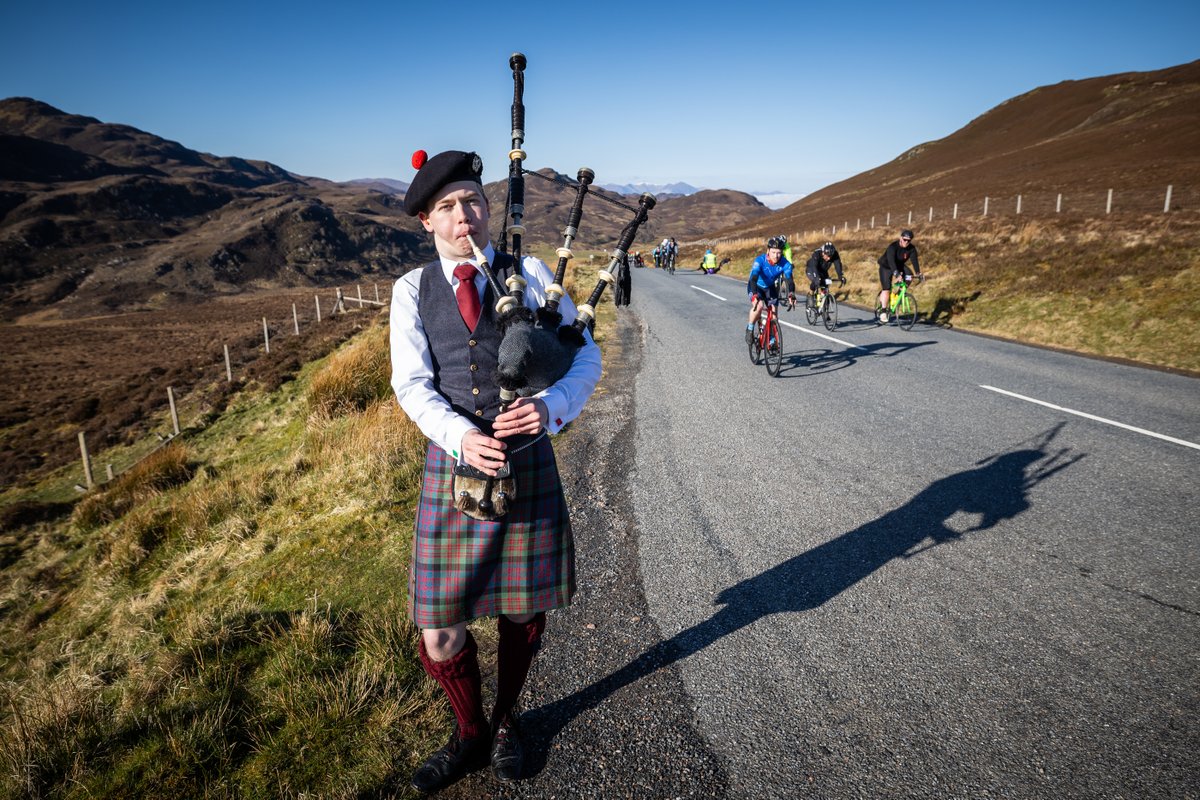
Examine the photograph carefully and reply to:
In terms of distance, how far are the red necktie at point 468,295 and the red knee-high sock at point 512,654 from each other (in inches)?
47.9

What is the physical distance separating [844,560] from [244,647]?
3.59 m

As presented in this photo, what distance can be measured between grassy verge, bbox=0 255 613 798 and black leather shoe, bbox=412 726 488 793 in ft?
0.30

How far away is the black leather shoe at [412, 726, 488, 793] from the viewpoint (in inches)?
86.6

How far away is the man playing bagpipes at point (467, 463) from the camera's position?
77.6 inches

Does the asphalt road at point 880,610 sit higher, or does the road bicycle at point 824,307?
the road bicycle at point 824,307

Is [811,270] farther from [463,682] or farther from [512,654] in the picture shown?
[463,682]

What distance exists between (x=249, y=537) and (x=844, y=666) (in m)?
5.92

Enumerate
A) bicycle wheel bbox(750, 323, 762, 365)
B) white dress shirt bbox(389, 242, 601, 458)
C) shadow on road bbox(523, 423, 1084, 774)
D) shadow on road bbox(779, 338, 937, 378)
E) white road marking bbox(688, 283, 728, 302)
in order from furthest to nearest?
white road marking bbox(688, 283, 728, 302) < bicycle wheel bbox(750, 323, 762, 365) < shadow on road bbox(779, 338, 937, 378) < shadow on road bbox(523, 423, 1084, 774) < white dress shirt bbox(389, 242, 601, 458)

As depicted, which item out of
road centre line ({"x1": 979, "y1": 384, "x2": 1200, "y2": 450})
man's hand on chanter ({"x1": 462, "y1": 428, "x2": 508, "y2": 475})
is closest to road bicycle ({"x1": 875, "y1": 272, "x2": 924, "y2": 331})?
road centre line ({"x1": 979, "y1": 384, "x2": 1200, "y2": 450})

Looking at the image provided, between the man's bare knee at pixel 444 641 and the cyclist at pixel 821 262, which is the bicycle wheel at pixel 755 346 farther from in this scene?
the man's bare knee at pixel 444 641

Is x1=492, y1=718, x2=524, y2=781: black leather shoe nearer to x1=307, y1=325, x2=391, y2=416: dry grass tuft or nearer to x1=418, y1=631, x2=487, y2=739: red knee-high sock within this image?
x1=418, y1=631, x2=487, y2=739: red knee-high sock

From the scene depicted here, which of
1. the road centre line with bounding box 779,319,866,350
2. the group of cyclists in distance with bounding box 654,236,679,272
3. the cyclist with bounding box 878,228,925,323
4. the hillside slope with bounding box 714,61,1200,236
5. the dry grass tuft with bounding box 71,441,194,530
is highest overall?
the hillside slope with bounding box 714,61,1200,236

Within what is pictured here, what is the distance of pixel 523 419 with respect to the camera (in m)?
1.79

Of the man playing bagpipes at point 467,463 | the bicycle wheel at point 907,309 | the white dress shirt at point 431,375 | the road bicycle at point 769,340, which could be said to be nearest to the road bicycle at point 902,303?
the bicycle wheel at point 907,309
